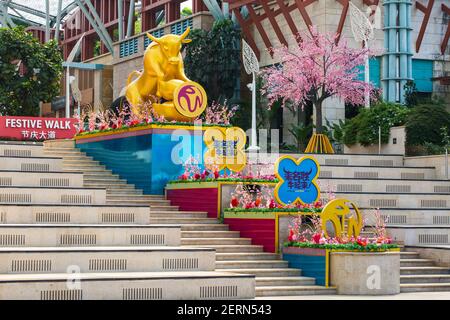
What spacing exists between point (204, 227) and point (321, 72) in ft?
62.0

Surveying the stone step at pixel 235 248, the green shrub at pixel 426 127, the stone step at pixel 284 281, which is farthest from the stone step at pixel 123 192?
the green shrub at pixel 426 127

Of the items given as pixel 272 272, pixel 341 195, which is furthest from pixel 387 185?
pixel 272 272

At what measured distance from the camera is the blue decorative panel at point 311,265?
1917 cm

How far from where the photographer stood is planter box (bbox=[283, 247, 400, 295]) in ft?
61.0

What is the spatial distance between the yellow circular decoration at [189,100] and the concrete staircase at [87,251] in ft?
13.1

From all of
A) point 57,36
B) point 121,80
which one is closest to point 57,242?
point 121,80

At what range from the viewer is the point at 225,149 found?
2441 centimetres

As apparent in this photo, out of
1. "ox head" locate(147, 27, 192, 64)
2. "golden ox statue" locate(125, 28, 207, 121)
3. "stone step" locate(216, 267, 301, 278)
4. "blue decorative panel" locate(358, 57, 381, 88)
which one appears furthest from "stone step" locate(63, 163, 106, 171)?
"blue decorative panel" locate(358, 57, 381, 88)

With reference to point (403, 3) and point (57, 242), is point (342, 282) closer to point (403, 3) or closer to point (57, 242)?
point (57, 242)

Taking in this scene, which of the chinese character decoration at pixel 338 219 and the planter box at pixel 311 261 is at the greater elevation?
the chinese character decoration at pixel 338 219

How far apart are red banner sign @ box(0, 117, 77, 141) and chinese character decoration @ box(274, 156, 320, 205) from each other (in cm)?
1309

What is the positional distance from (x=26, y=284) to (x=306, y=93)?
27013mm

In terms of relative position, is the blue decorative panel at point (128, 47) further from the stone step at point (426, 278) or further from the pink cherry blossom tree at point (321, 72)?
the stone step at point (426, 278)

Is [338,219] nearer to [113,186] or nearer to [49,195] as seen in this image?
[49,195]
